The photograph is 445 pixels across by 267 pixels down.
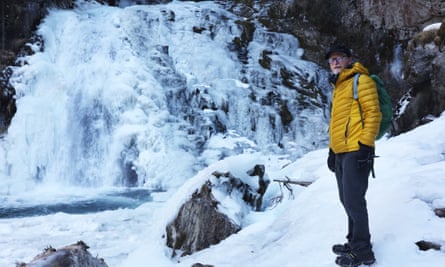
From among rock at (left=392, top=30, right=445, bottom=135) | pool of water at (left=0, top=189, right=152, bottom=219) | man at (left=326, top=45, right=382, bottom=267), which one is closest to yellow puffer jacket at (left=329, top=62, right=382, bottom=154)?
man at (left=326, top=45, right=382, bottom=267)

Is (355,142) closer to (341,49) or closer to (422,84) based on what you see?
(341,49)

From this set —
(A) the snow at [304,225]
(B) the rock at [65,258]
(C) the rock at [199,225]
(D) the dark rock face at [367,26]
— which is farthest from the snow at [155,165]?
(D) the dark rock face at [367,26]

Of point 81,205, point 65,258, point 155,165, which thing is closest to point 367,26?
point 155,165

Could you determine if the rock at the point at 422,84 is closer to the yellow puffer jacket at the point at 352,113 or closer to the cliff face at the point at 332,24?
the yellow puffer jacket at the point at 352,113

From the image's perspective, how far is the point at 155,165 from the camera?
1269 cm

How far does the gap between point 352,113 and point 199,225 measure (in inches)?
127

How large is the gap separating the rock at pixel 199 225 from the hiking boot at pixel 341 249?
95.4 inches

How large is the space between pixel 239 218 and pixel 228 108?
34.0ft

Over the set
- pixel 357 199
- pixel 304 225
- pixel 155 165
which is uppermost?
pixel 357 199

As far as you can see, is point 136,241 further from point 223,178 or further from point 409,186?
point 409,186

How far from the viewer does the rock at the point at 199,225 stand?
546 cm

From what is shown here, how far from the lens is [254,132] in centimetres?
1567

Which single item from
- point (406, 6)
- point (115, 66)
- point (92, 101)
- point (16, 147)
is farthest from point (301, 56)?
point (16, 147)

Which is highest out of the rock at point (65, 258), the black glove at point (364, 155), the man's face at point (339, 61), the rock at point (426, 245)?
the man's face at point (339, 61)
